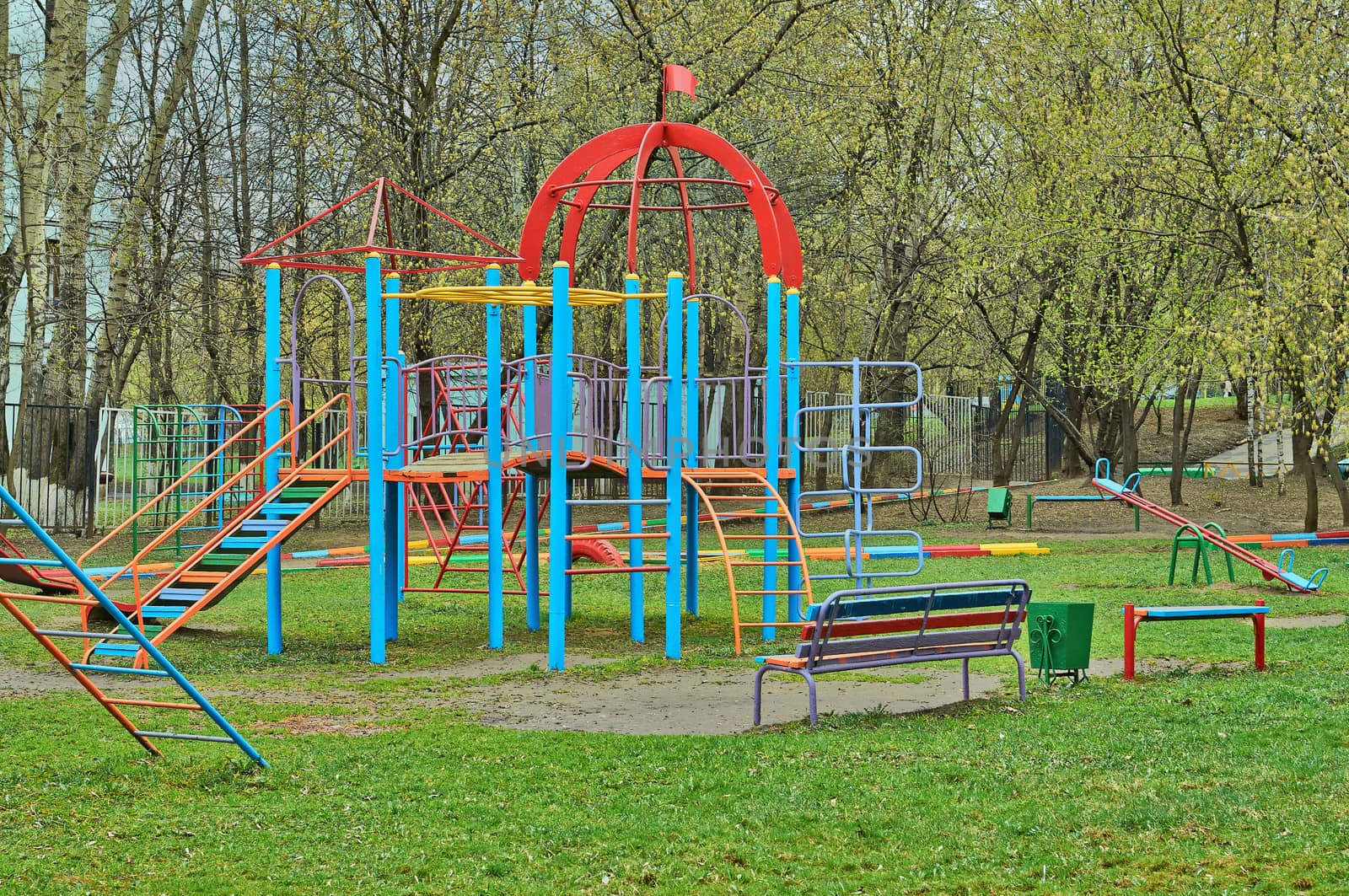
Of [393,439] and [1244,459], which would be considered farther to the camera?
[1244,459]

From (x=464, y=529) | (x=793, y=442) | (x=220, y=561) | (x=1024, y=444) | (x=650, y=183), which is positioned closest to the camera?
(x=220, y=561)

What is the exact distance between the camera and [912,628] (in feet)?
29.3

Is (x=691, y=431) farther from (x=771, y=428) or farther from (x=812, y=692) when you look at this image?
(x=812, y=692)

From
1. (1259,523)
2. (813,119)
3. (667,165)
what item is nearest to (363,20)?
(667,165)

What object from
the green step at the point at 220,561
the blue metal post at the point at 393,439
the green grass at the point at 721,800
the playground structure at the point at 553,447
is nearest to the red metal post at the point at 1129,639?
the green grass at the point at 721,800

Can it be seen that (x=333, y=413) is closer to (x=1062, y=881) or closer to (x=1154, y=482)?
(x=1154, y=482)

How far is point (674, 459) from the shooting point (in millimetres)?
12414

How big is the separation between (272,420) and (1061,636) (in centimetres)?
782

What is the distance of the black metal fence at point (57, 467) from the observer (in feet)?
77.4

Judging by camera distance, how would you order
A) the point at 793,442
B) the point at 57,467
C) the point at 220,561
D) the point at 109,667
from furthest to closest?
the point at 57,467 → the point at 793,442 → the point at 220,561 → the point at 109,667

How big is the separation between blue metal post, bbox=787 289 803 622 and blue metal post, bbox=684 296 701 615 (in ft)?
3.11

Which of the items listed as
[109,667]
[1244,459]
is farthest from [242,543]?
[1244,459]

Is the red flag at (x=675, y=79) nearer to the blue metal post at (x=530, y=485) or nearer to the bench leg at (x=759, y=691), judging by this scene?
the blue metal post at (x=530, y=485)

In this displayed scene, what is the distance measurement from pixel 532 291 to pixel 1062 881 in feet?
27.9
